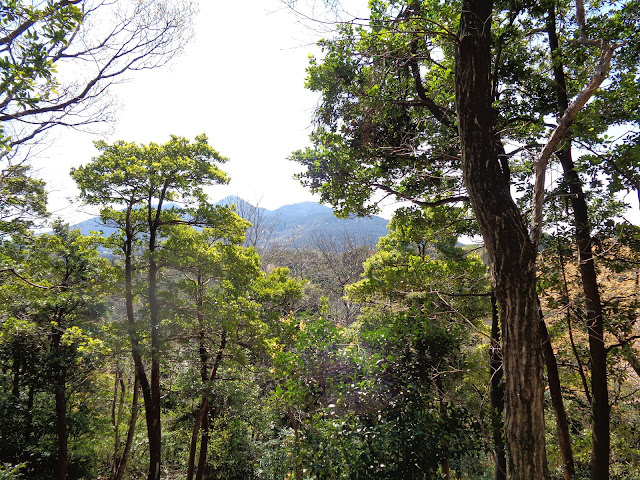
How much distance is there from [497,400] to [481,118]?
425 cm

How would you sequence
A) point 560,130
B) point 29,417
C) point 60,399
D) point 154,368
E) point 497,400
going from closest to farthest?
point 560,130 → point 497,400 → point 154,368 → point 60,399 → point 29,417

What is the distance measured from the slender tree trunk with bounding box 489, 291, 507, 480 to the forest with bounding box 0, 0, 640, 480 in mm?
63

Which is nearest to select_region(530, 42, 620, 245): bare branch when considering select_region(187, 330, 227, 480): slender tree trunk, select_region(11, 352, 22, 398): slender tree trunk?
select_region(187, 330, 227, 480): slender tree trunk

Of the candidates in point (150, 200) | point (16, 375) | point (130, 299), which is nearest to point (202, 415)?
point (130, 299)

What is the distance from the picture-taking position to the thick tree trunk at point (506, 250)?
2105 millimetres

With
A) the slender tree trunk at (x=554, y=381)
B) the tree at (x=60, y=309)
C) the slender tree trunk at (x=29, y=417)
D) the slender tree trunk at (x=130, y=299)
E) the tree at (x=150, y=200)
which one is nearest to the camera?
the slender tree trunk at (x=554, y=381)

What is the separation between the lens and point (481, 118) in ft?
7.89

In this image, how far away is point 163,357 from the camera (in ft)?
21.8

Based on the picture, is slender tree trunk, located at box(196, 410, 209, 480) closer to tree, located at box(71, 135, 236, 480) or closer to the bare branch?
tree, located at box(71, 135, 236, 480)

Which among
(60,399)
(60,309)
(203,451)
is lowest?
(203,451)

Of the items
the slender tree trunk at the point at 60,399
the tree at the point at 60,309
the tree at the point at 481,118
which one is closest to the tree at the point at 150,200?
the tree at the point at 60,309

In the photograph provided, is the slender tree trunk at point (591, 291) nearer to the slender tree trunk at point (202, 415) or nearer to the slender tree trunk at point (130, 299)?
the slender tree trunk at point (202, 415)

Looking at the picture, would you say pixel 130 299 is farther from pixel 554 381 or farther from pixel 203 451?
pixel 554 381

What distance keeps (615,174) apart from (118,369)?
14.4 metres
